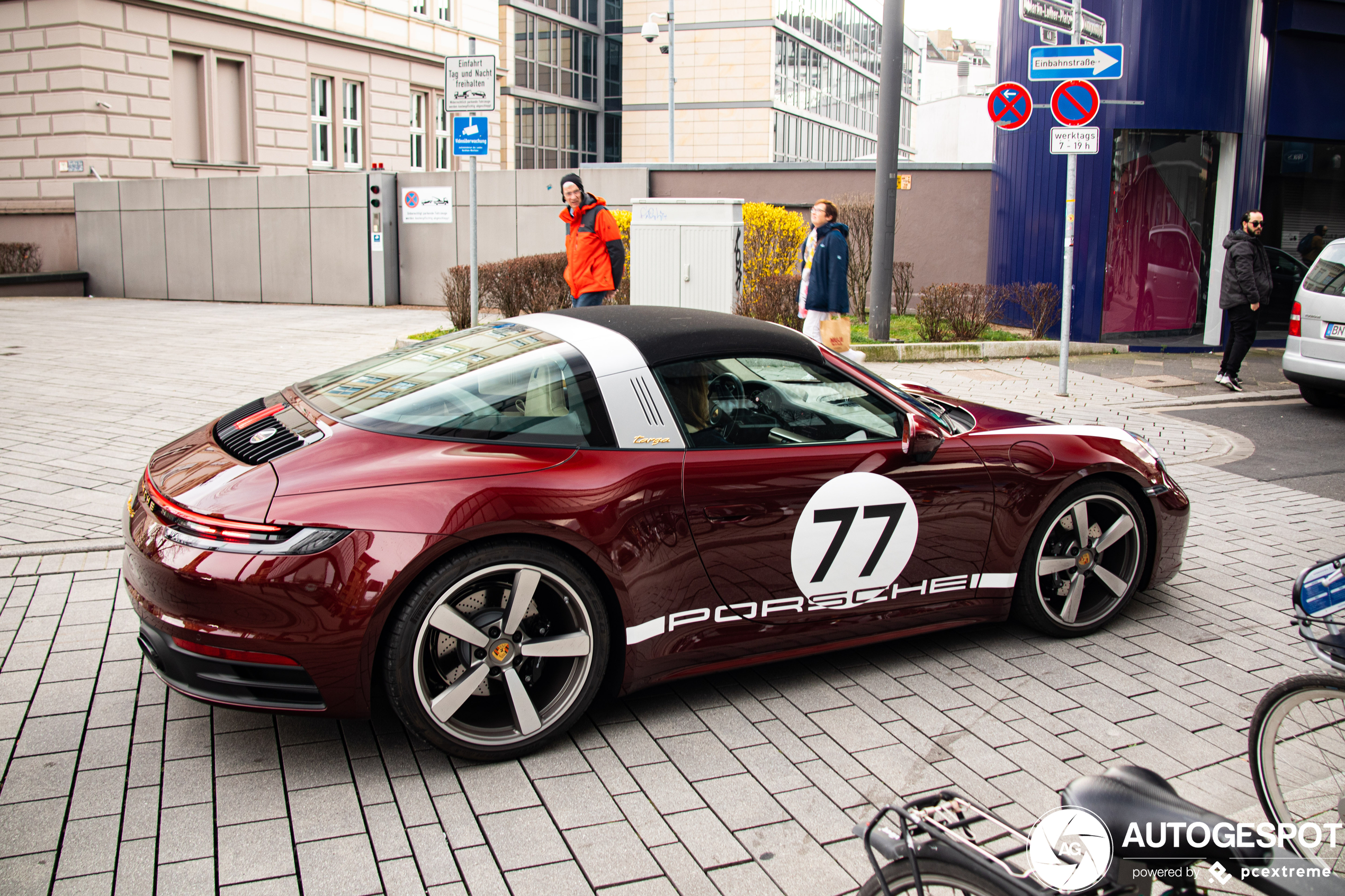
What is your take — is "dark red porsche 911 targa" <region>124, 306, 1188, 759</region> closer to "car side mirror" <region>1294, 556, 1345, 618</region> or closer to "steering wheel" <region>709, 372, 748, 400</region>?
"steering wheel" <region>709, 372, 748, 400</region>

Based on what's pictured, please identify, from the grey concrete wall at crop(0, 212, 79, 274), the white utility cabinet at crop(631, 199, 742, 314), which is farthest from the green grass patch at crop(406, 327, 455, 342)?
the grey concrete wall at crop(0, 212, 79, 274)

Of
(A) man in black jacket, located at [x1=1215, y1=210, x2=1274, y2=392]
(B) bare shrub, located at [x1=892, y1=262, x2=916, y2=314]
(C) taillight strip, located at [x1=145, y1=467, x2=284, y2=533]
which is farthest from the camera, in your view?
(B) bare shrub, located at [x1=892, y1=262, x2=916, y2=314]

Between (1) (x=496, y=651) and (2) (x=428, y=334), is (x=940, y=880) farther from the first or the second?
(2) (x=428, y=334)

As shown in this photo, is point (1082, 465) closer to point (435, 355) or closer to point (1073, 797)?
point (435, 355)

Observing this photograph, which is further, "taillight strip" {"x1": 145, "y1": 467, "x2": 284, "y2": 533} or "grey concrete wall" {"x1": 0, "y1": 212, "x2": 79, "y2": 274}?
"grey concrete wall" {"x1": 0, "y1": 212, "x2": 79, "y2": 274}

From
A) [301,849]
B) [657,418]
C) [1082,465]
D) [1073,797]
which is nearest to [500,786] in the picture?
[301,849]

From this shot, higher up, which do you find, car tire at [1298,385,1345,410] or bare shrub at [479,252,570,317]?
bare shrub at [479,252,570,317]

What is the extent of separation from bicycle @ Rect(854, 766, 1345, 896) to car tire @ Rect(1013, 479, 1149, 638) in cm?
274

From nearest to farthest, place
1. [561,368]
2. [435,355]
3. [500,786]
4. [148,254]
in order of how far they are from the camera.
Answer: [500,786] → [561,368] → [435,355] → [148,254]

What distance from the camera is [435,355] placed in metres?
4.28

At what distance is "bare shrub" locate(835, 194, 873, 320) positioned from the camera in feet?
51.9

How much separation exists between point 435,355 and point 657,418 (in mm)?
1016

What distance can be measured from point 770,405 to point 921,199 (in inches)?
566

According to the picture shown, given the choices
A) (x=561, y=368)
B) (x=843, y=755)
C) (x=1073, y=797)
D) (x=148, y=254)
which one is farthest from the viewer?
(x=148, y=254)
